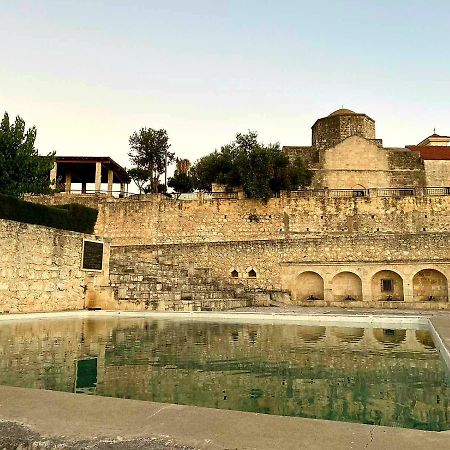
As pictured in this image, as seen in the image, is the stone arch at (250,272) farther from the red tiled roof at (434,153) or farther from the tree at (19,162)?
the red tiled roof at (434,153)

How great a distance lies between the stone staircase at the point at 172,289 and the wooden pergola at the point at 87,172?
13.6 m

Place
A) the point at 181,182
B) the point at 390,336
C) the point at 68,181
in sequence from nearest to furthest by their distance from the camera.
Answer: the point at 390,336 < the point at 68,181 < the point at 181,182

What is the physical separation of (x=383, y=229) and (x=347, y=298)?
249 inches

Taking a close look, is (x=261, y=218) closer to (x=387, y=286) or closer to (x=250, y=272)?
(x=250, y=272)

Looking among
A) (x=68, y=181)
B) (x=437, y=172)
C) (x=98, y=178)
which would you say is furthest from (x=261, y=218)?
(x=68, y=181)

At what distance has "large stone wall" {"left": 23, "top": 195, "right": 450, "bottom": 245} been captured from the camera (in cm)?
2559

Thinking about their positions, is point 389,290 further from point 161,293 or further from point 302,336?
point 302,336

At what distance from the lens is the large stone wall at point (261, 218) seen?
2559 centimetres

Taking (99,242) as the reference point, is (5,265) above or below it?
A: below

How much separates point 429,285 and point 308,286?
20.2ft

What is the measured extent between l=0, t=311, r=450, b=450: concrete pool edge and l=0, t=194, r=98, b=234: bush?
449 inches

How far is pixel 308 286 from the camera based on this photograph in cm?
2244

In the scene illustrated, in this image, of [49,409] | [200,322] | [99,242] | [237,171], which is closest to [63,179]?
[237,171]

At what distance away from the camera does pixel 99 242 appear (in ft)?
51.3
